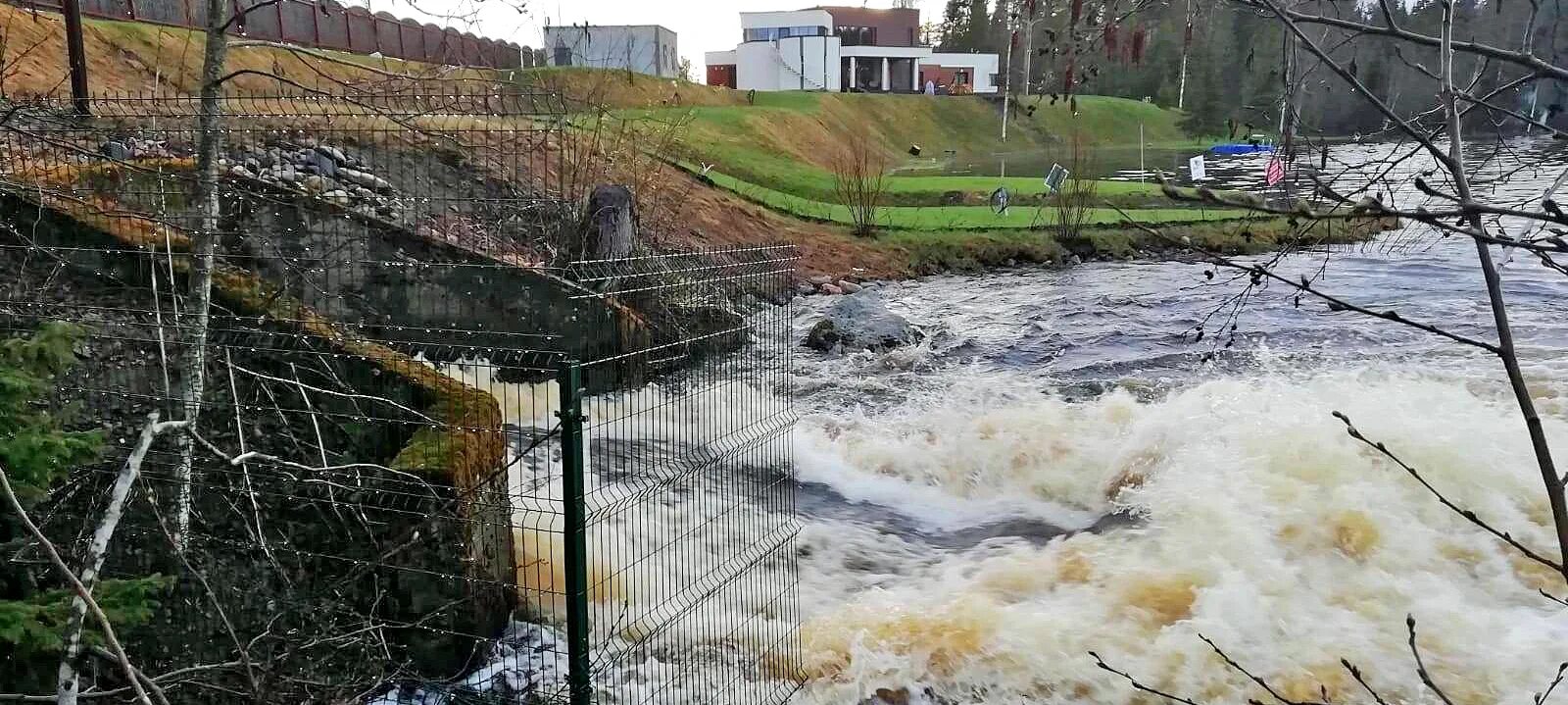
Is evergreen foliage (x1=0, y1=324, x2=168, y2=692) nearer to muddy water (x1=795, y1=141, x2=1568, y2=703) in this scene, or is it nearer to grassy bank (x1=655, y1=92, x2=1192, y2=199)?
muddy water (x1=795, y1=141, x2=1568, y2=703)

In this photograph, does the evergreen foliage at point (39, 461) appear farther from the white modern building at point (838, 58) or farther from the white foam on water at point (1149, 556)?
the white modern building at point (838, 58)

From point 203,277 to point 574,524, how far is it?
254 cm

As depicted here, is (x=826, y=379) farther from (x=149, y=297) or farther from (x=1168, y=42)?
(x=1168, y=42)

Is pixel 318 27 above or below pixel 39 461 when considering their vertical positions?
above

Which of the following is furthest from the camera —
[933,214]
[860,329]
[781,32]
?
[781,32]

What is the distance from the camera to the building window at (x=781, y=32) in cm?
5778

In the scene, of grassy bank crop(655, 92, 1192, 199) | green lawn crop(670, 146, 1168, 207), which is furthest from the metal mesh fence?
green lawn crop(670, 146, 1168, 207)

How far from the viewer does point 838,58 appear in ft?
190

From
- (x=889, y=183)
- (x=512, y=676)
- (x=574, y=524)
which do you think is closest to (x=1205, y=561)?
(x=512, y=676)

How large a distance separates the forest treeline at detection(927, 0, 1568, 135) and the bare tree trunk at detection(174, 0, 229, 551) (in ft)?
11.8

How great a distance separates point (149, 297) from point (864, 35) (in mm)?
57012

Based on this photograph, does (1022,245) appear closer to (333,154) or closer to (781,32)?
(333,154)

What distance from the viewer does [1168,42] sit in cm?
274

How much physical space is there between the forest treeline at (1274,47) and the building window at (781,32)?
57.3 metres
